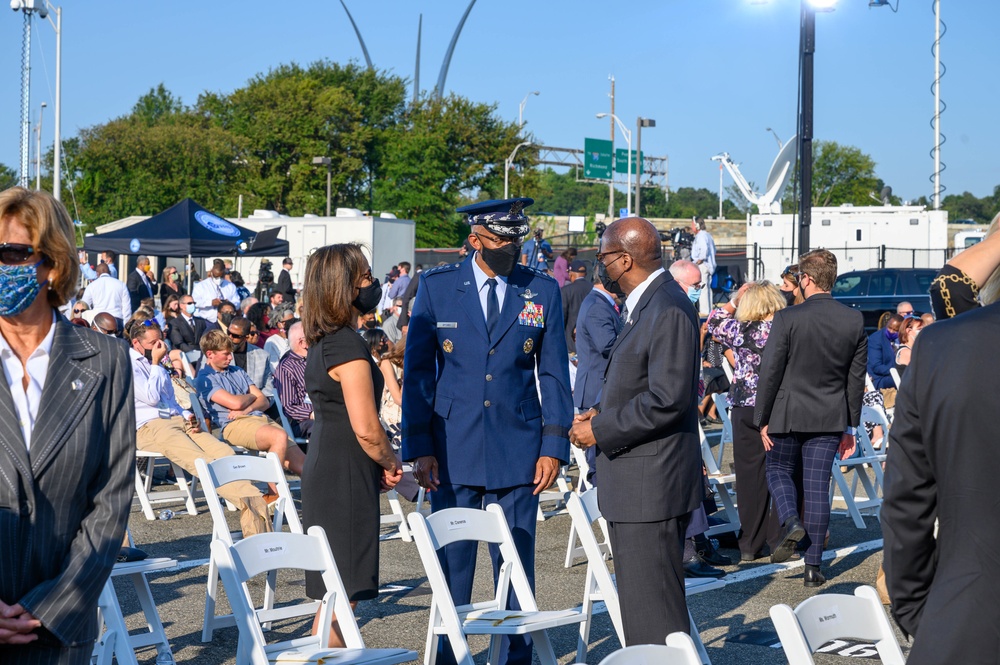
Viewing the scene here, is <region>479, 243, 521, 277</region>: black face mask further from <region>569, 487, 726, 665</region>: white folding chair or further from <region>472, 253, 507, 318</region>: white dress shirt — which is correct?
<region>569, 487, 726, 665</region>: white folding chair

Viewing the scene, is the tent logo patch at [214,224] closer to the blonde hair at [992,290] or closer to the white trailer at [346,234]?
the white trailer at [346,234]

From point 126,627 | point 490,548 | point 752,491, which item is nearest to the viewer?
point 490,548

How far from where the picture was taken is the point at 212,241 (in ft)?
60.5

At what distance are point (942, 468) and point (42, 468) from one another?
198 centimetres

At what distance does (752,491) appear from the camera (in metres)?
7.98

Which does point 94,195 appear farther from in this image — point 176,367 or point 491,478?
point 491,478

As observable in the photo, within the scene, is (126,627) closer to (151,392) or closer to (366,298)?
(366,298)

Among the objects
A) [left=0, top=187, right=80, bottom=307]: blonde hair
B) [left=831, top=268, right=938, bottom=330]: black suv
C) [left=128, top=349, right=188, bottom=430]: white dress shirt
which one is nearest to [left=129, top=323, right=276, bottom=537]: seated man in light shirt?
[left=128, top=349, right=188, bottom=430]: white dress shirt

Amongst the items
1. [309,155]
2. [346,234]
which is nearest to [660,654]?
[346,234]

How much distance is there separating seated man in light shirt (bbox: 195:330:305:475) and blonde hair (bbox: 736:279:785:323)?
335 cm

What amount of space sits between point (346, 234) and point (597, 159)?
106 ft

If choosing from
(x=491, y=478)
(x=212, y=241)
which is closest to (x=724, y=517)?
(x=491, y=478)

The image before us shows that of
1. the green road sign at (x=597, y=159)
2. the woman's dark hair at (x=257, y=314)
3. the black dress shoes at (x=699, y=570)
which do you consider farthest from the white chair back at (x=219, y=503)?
the green road sign at (x=597, y=159)

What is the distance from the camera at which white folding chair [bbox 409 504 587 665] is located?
4457 mm
